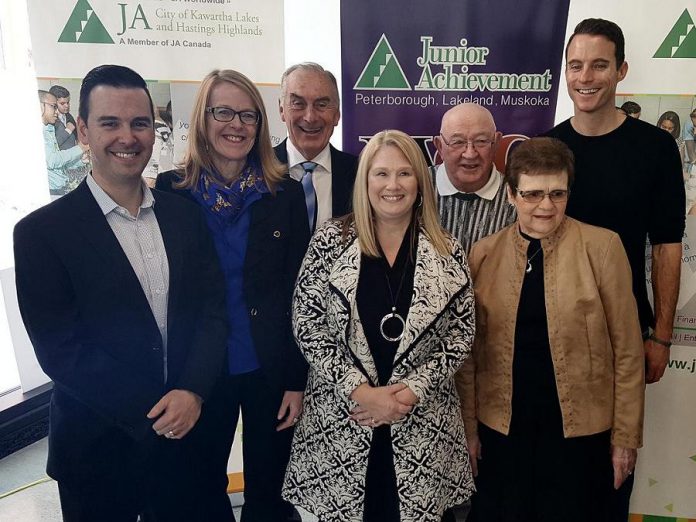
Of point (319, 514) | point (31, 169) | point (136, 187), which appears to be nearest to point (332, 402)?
point (319, 514)

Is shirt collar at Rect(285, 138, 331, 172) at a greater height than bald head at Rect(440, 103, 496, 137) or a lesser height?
lesser

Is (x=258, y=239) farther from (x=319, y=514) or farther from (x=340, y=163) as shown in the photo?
(x=319, y=514)

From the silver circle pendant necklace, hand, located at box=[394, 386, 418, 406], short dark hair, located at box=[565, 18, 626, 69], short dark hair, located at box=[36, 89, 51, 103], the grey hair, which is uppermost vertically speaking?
short dark hair, located at box=[565, 18, 626, 69]

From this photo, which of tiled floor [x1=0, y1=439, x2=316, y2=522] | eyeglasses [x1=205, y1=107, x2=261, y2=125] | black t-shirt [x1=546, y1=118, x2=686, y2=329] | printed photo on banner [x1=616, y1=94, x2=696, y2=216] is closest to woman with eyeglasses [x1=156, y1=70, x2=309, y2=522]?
eyeglasses [x1=205, y1=107, x2=261, y2=125]

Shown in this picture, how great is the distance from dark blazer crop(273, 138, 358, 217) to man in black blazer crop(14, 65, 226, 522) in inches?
23.4

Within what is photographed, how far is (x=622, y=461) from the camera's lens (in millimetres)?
1966

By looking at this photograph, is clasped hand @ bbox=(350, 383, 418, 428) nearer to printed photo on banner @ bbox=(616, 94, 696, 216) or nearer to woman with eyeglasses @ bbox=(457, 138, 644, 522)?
woman with eyeglasses @ bbox=(457, 138, 644, 522)

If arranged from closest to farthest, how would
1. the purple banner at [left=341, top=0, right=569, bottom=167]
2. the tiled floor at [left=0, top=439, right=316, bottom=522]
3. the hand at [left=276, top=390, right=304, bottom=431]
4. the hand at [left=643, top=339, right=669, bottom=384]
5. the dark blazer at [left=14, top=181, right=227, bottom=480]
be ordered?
the dark blazer at [left=14, top=181, right=227, bottom=480]
the hand at [left=276, top=390, right=304, bottom=431]
the hand at [left=643, top=339, right=669, bottom=384]
the purple banner at [left=341, top=0, right=569, bottom=167]
the tiled floor at [left=0, top=439, right=316, bottom=522]

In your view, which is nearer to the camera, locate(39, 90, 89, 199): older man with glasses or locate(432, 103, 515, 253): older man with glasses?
locate(432, 103, 515, 253): older man with glasses

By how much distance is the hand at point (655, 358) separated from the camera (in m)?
2.34

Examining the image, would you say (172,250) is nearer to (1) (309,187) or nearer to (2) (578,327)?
(1) (309,187)

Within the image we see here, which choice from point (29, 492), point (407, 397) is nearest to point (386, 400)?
point (407, 397)

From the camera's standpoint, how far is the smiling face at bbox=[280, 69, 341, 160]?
89.9 inches

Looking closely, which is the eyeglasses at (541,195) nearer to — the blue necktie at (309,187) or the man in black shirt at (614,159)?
A: the man in black shirt at (614,159)
